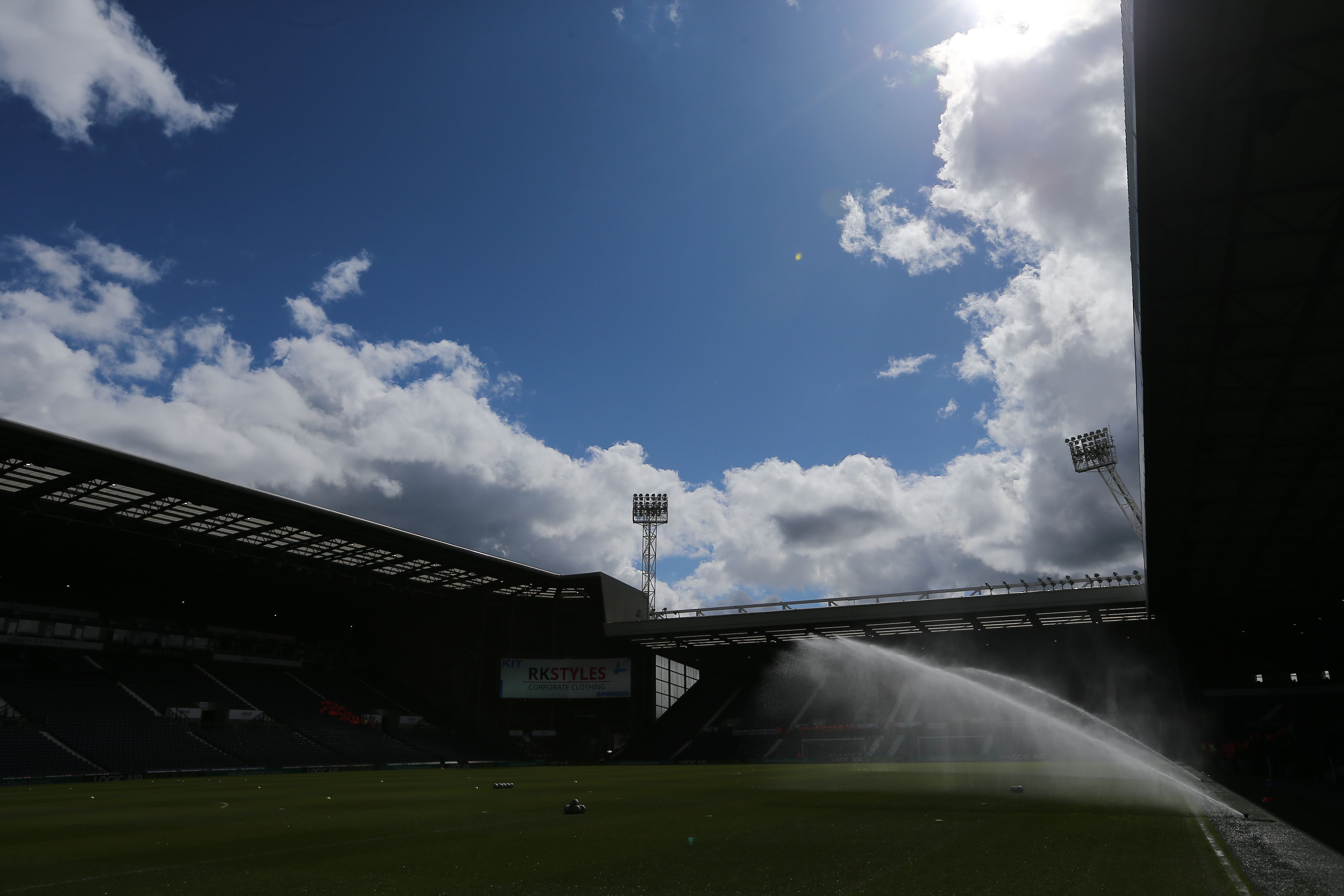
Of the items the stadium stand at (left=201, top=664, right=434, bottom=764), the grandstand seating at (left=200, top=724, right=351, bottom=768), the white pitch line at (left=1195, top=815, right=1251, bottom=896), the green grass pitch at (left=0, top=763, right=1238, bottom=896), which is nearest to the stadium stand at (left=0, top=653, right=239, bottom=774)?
the grandstand seating at (left=200, top=724, right=351, bottom=768)

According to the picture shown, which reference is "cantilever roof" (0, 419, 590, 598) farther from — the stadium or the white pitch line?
the white pitch line

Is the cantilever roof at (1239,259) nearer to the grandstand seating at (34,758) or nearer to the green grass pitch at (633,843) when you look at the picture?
the green grass pitch at (633,843)

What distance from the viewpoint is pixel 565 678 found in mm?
59344

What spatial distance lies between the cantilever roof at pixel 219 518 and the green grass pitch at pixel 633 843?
16.2 metres

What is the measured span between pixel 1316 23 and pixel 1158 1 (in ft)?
6.99

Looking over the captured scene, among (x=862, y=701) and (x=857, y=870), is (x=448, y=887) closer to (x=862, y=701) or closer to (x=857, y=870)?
(x=857, y=870)


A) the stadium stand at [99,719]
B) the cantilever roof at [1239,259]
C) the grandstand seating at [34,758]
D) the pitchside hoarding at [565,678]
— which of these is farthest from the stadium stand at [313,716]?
the cantilever roof at [1239,259]

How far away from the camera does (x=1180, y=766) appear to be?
116ft

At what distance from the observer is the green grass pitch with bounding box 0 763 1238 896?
26.0ft

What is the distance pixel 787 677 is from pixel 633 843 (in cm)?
5640

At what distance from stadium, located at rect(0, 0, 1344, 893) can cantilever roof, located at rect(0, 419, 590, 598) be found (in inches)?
10.5

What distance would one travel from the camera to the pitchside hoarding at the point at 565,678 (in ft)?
192

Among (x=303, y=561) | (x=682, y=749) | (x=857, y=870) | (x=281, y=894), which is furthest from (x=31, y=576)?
(x=857, y=870)

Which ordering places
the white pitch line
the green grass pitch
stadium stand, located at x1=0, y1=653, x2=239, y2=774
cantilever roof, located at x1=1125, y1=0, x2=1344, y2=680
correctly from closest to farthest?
1. the white pitch line
2. the green grass pitch
3. cantilever roof, located at x1=1125, y1=0, x2=1344, y2=680
4. stadium stand, located at x1=0, y1=653, x2=239, y2=774
